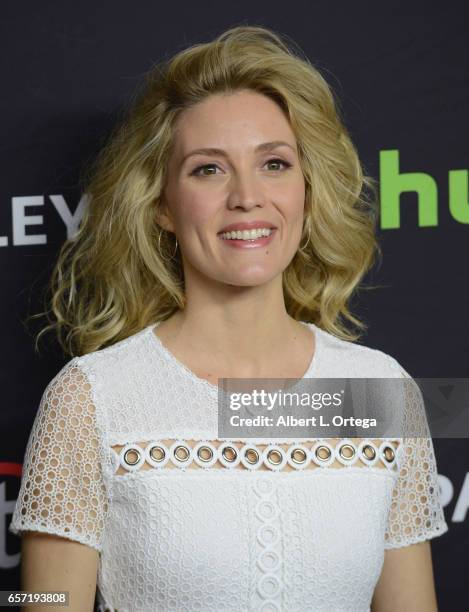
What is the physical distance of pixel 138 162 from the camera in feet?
5.95

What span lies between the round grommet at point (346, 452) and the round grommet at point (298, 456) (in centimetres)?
6

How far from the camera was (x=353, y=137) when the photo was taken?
2.07 metres

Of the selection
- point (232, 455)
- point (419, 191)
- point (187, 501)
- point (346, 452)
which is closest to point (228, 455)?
point (232, 455)

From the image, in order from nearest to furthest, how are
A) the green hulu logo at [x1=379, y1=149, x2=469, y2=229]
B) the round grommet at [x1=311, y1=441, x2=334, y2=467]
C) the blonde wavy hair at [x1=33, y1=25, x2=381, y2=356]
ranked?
the round grommet at [x1=311, y1=441, x2=334, y2=467], the blonde wavy hair at [x1=33, y1=25, x2=381, y2=356], the green hulu logo at [x1=379, y1=149, x2=469, y2=229]

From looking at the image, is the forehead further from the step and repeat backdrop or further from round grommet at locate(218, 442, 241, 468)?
round grommet at locate(218, 442, 241, 468)

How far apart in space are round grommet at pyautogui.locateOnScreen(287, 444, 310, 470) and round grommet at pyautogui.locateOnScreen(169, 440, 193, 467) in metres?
0.17

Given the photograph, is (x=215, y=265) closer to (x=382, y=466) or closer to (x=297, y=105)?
(x=297, y=105)

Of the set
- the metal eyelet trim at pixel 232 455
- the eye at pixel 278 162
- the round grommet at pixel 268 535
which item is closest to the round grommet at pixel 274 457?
the metal eyelet trim at pixel 232 455

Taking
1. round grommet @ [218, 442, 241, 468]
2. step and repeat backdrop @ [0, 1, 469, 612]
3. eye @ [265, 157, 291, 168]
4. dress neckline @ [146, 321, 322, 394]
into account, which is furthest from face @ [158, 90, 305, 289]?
Answer: step and repeat backdrop @ [0, 1, 469, 612]

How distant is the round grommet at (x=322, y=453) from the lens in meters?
1.66

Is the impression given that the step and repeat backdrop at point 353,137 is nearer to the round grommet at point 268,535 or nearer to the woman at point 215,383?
the woman at point 215,383

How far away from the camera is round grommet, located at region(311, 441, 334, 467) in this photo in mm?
1655

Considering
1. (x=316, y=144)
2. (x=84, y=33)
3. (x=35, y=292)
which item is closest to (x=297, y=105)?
(x=316, y=144)

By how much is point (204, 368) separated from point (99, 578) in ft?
1.36
